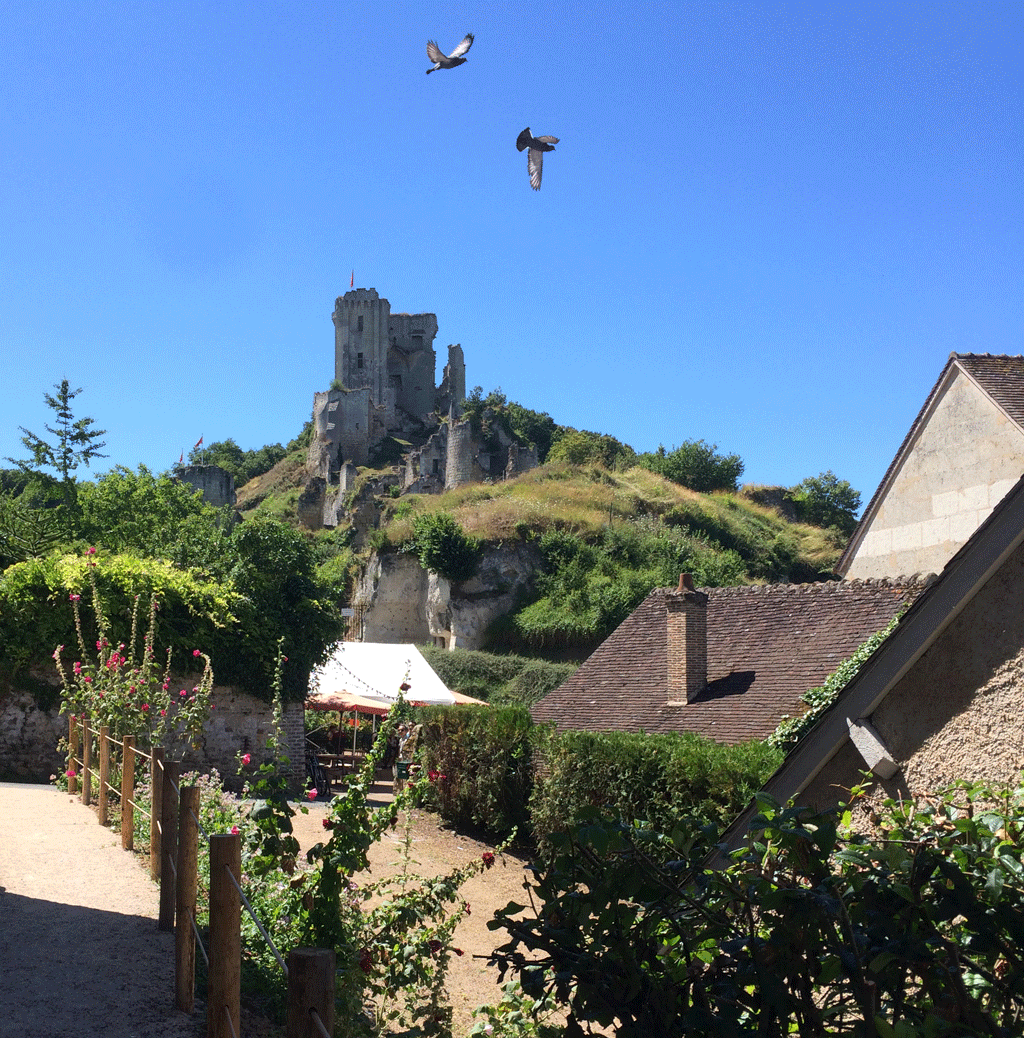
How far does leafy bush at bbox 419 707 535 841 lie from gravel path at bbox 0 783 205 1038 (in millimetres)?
7183

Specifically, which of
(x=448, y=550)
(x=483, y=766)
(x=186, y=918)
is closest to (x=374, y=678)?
(x=483, y=766)

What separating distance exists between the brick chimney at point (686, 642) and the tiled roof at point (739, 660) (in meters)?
0.19

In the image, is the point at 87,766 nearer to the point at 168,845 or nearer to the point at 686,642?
the point at 168,845

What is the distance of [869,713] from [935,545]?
30.6 feet

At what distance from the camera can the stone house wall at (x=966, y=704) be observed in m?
4.27

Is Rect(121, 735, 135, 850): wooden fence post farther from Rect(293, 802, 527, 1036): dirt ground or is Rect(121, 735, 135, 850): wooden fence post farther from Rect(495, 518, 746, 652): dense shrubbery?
Rect(495, 518, 746, 652): dense shrubbery

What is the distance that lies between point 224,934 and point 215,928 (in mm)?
43

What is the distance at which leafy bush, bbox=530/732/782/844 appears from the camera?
1002 centimetres

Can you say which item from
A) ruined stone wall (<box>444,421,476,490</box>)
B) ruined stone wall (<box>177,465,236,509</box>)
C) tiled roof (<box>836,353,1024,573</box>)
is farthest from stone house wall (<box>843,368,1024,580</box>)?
ruined stone wall (<box>177,465,236,509</box>)

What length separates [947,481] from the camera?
42.0 feet

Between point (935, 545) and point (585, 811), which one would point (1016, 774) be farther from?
point (935, 545)

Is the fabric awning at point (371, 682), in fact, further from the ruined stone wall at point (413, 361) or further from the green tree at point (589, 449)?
the ruined stone wall at point (413, 361)

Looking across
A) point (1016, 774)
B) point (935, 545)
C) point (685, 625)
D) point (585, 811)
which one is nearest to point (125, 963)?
point (585, 811)

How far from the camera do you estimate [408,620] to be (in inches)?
1576
